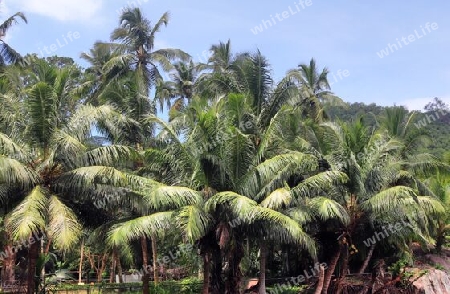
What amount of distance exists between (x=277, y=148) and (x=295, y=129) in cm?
280

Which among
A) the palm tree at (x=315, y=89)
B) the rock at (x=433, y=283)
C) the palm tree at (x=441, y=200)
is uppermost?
the palm tree at (x=315, y=89)

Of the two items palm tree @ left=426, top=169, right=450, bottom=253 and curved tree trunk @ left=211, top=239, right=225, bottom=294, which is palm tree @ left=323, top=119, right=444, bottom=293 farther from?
palm tree @ left=426, top=169, right=450, bottom=253

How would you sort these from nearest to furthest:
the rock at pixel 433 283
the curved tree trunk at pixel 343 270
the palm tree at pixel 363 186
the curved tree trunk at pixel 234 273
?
the curved tree trunk at pixel 234 273 < the palm tree at pixel 363 186 < the curved tree trunk at pixel 343 270 < the rock at pixel 433 283

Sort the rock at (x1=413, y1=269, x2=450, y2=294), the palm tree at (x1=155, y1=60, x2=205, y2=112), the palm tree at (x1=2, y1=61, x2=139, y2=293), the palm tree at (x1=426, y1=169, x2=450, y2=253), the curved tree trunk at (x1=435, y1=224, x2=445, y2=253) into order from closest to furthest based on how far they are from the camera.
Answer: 1. the palm tree at (x1=2, y1=61, x2=139, y2=293)
2. the rock at (x1=413, y1=269, x2=450, y2=294)
3. the palm tree at (x1=426, y1=169, x2=450, y2=253)
4. the curved tree trunk at (x1=435, y1=224, x2=445, y2=253)
5. the palm tree at (x1=155, y1=60, x2=205, y2=112)

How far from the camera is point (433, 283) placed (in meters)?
21.0

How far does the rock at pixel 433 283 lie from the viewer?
19906 millimetres

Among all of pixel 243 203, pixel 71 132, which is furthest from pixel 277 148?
pixel 71 132

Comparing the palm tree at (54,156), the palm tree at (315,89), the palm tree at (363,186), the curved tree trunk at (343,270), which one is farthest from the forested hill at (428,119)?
the palm tree at (54,156)

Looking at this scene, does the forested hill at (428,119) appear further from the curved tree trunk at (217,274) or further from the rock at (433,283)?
the curved tree trunk at (217,274)

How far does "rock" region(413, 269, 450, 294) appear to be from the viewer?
65.3 feet

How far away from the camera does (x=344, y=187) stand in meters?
17.4

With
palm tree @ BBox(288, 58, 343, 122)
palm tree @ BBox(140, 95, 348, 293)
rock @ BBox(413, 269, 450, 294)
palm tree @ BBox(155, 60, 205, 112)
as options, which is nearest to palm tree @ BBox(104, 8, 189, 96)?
palm tree @ BBox(155, 60, 205, 112)

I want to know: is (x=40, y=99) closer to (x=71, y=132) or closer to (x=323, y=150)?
(x=71, y=132)

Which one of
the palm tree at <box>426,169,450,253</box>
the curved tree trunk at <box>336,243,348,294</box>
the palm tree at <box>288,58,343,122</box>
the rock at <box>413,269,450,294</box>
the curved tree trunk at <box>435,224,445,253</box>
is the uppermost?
the palm tree at <box>288,58,343,122</box>
